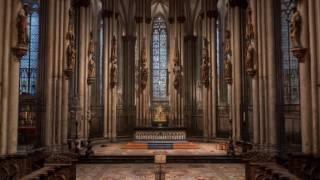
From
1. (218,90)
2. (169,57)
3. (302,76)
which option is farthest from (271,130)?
(169,57)

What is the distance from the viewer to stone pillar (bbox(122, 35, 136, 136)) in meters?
37.6

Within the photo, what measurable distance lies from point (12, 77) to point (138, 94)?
865 inches

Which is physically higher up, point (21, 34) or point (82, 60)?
point (82, 60)

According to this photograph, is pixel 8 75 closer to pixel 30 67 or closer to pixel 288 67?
pixel 30 67

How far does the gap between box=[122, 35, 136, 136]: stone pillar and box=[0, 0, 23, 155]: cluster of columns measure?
76.3ft

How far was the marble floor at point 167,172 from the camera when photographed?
55.3 ft

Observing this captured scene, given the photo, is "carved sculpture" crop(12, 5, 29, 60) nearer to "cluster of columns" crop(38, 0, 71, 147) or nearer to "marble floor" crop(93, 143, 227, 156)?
"cluster of columns" crop(38, 0, 71, 147)

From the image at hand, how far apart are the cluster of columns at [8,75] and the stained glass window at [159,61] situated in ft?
89.2

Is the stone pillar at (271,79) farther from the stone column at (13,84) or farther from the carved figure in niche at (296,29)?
the stone column at (13,84)

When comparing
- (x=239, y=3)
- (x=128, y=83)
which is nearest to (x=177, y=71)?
(x=128, y=83)

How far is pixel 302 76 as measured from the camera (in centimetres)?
1482

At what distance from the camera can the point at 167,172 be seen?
720 inches

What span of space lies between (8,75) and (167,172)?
8574 mm

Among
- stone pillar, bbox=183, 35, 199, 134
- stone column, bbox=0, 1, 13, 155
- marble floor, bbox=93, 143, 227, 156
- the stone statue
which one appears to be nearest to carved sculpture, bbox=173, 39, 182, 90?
stone pillar, bbox=183, 35, 199, 134
